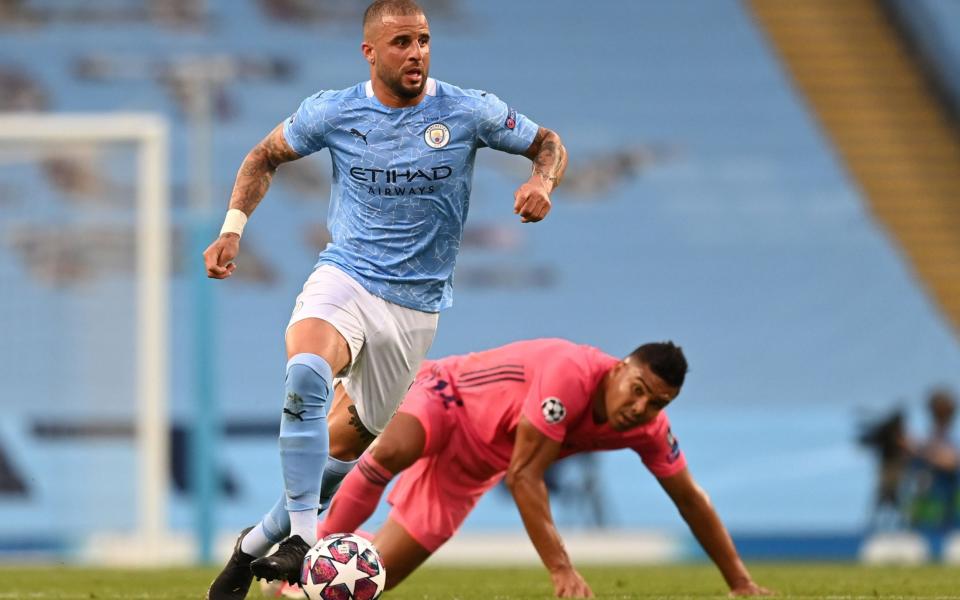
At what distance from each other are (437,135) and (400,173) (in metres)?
0.20

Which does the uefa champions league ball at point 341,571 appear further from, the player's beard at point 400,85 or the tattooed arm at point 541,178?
→ the player's beard at point 400,85

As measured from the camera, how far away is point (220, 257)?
5.61 meters

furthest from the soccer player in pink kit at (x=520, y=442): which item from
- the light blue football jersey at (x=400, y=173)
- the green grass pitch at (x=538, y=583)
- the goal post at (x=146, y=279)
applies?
the goal post at (x=146, y=279)

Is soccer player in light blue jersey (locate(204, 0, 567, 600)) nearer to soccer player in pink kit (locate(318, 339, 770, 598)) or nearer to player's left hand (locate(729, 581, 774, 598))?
soccer player in pink kit (locate(318, 339, 770, 598))

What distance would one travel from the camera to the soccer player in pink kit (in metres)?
6.87

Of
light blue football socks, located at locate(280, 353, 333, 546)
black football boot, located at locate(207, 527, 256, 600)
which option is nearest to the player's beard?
light blue football socks, located at locate(280, 353, 333, 546)

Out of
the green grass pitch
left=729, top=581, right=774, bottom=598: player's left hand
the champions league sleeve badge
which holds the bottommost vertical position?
the green grass pitch

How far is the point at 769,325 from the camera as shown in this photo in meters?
18.5

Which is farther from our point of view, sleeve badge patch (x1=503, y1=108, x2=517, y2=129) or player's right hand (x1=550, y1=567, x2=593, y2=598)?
player's right hand (x1=550, y1=567, x2=593, y2=598)

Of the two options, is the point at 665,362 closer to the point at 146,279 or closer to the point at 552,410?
the point at 552,410

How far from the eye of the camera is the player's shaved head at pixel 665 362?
267 inches

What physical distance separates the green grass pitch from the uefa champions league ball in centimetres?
159

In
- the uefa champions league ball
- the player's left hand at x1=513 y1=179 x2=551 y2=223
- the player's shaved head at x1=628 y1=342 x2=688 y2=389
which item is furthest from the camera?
the player's shaved head at x1=628 y1=342 x2=688 y2=389

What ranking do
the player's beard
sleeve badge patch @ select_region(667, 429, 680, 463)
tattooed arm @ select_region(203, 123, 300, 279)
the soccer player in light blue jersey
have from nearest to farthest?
1. the soccer player in light blue jersey
2. the player's beard
3. tattooed arm @ select_region(203, 123, 300, 279)
4. sleeve badge patch @ select_region(667, 429, 680, 463)
